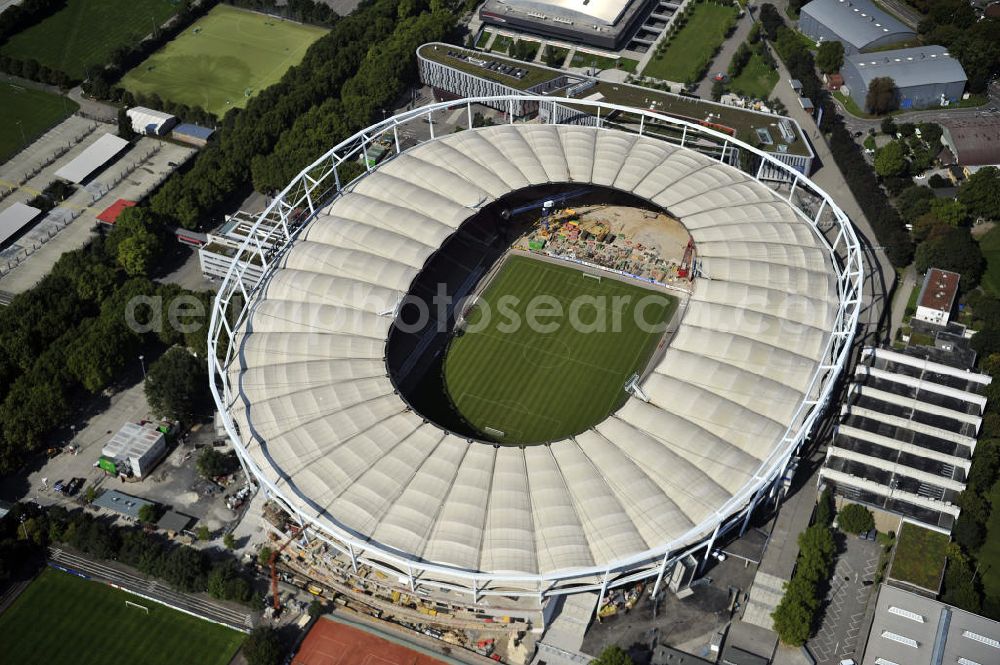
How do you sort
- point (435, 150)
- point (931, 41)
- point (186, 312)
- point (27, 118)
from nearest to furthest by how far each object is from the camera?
point (186, 312) → point (435, 150) → point (27, 118) → point (931, 41)

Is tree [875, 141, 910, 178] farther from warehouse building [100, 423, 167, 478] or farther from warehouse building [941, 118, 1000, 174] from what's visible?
warehouse building [100, 423, 167, 478]

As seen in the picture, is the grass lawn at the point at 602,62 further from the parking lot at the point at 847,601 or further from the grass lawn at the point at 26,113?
the parking lot at the point at 847,601

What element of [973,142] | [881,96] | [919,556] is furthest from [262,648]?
[881,96]

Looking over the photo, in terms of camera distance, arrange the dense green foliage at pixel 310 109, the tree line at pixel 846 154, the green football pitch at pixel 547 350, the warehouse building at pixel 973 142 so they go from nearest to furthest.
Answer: the green football pitch at pixel 547 350 → the tree line at pixel 846 154 → the dense green foliage at pixel 310 109 → the warehouse building at pixel 973 142

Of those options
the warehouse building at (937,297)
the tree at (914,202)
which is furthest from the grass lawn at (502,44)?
the warehouse building at (937,297)

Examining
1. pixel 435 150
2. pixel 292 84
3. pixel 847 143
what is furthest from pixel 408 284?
pixel 847 143

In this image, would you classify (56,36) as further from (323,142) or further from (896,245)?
(896,245)
